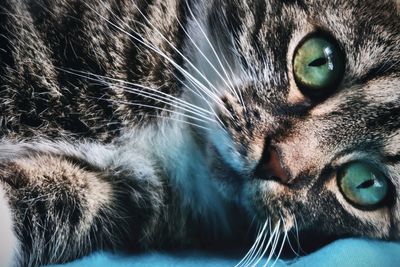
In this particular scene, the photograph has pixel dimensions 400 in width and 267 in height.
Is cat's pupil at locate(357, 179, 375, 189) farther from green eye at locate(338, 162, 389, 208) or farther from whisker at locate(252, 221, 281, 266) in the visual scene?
whisker at locate(252, 221, 281, 266)

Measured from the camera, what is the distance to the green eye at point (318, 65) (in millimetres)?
823

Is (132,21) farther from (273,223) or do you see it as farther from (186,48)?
(273,223)

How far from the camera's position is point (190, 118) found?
97 cm

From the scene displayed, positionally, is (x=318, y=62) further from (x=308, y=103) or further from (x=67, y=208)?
(x=67, y=208)

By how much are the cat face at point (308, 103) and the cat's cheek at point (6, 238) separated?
1.03 feet

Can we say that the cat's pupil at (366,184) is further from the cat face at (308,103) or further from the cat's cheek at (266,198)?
the cat's cheek at (266,198)

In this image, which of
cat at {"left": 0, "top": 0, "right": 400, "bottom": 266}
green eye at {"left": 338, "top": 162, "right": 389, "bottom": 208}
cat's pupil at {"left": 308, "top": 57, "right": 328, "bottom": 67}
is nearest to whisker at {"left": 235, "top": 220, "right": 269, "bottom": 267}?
cat at {"left": 0, "top": 0, "right": 400, "bottom": 266}

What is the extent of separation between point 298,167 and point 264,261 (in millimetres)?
198

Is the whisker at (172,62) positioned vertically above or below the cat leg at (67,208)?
above

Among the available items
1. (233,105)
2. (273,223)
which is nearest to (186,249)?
(273,223)

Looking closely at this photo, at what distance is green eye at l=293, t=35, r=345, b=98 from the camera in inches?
32.4

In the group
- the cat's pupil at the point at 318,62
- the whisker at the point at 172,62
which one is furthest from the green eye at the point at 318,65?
the whisker at the point at 172,62

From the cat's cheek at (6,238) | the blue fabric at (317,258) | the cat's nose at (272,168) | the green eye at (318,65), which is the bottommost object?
the blue fabric at (317,258)

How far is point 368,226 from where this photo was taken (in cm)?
93
